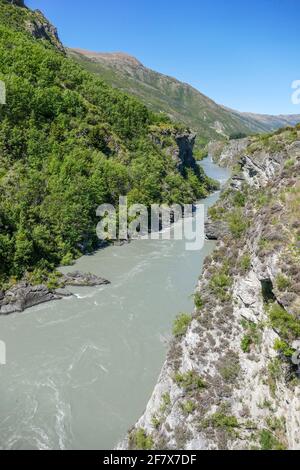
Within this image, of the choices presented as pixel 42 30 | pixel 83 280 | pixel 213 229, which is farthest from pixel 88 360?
pixel 42 30

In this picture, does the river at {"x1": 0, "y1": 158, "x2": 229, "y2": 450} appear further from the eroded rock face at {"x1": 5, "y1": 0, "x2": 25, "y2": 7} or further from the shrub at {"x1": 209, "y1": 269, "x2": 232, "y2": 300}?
the eroded rock face at {"x1": 5, "y1": 0, "x2": 25, "y2": 7}

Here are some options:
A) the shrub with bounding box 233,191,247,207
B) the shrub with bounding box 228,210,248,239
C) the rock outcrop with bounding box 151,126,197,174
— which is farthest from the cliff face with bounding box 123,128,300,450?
the rock outcrop with bounding box 151,126,197,174

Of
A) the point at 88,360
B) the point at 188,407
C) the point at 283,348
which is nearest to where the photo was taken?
the point at 283,348

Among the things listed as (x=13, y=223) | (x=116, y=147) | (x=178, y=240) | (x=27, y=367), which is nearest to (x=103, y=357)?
(x=27, y=367)

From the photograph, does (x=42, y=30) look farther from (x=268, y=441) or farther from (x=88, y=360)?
(x=268, y=441)

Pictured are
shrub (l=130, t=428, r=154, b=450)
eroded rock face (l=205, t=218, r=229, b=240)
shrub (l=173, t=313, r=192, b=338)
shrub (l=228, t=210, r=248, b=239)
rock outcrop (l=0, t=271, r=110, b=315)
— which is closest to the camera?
shrub (l=130, t=428, r=154, b=450)

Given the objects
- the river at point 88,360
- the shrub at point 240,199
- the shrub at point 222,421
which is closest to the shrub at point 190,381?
the shrub at point 222,421

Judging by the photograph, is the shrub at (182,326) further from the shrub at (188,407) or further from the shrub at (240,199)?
the shrub at (240,199)
